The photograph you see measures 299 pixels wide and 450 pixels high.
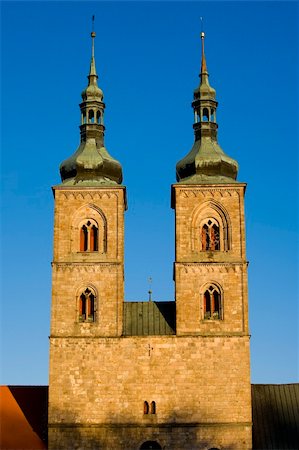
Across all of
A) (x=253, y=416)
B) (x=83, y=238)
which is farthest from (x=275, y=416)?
(x=83, y=238)

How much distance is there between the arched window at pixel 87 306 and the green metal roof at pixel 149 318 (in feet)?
5.29

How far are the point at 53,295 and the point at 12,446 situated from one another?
6983mm

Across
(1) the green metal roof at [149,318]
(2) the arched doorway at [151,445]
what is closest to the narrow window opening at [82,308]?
(1) the green metal roof at [149,318]

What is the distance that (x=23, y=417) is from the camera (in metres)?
50.0

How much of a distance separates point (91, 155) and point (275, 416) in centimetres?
1503

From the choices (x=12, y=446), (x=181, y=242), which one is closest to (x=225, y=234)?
(x=181, y=242)

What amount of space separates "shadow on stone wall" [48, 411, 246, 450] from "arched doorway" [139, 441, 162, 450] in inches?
5.6

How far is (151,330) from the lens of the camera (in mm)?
48844

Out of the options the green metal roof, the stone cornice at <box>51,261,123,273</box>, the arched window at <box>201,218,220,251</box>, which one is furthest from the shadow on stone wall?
the arched window at <box>201,218,220,251</box>

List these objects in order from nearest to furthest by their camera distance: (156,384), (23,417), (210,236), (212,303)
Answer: (156,384) < (212,303) < (23,417) < (210,236)

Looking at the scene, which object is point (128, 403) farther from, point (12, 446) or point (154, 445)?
point (12, 446)

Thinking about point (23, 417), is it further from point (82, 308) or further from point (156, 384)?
point (156, 384)

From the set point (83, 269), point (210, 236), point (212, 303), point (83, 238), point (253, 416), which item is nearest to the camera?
point (212, 303)

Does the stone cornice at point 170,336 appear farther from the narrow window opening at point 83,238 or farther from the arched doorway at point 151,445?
the arched doorway at point 151,445
